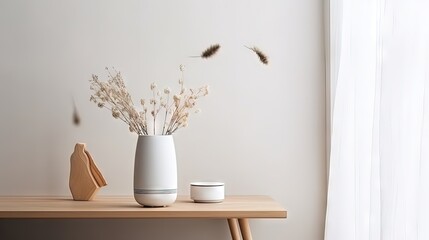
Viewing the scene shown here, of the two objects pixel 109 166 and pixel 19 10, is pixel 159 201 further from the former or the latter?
pixel 19 10

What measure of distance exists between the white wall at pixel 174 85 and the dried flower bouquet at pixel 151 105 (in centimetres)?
Answer: 4

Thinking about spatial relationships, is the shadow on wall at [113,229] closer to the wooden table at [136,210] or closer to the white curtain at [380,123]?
the wooden table at [136,210]

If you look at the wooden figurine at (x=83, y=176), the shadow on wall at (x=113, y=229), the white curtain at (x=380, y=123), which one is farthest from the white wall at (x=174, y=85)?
the white curtain at (x=380, y=123)

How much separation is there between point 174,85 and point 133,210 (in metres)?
0.58

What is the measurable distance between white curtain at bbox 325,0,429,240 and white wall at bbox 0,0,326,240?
24 centimetres

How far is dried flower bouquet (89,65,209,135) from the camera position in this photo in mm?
2143

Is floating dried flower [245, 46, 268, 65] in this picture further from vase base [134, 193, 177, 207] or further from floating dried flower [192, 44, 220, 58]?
vase base [134, 193, 177, 207]

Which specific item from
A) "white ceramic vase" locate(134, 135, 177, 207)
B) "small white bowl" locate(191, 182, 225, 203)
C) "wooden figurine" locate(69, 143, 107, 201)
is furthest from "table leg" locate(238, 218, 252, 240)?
"wooden figurine" locate(69, 143, 107, 201)

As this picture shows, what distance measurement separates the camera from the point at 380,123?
1515 millimetres

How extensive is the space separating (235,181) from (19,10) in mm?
993

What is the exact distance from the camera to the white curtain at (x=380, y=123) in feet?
4.45

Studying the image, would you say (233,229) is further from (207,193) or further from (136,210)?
(136,210)

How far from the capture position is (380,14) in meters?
1.58

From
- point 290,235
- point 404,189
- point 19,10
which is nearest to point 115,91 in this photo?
point 19,10
